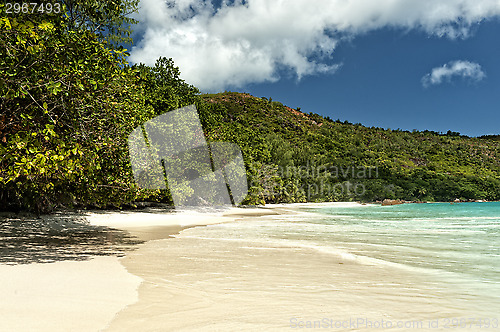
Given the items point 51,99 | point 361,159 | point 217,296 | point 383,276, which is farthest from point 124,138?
point 361,159

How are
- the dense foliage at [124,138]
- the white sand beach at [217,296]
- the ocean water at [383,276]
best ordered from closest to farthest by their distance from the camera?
the white sand beach at [217,296]
the ocean water at [383,276]
the dense foliage at [124,138]

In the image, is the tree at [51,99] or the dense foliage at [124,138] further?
the dense foliage at [124,138]

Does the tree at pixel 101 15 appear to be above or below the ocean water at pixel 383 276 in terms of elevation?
above

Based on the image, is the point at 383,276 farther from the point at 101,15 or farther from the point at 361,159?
the point at 361,159

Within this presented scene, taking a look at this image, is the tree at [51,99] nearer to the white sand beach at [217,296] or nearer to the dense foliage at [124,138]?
the dense foliage at [124,138]

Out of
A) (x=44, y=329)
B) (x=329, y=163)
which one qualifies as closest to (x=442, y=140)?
(x=329, y=163)

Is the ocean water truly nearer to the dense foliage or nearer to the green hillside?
the dense foliage

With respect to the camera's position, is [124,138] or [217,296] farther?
[124,138]

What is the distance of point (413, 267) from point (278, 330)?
247 inches

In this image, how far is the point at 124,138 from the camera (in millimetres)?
13180

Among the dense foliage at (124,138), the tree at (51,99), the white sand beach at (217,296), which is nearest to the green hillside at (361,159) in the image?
the dense foliage at (124,138)

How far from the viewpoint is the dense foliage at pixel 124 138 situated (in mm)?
8641

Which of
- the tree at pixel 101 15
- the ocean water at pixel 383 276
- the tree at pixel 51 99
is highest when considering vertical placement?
the tree at pixel 101 15

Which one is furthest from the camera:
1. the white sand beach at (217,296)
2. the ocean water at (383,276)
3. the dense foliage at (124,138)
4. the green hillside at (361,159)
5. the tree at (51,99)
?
the green hillside at (361,159)
